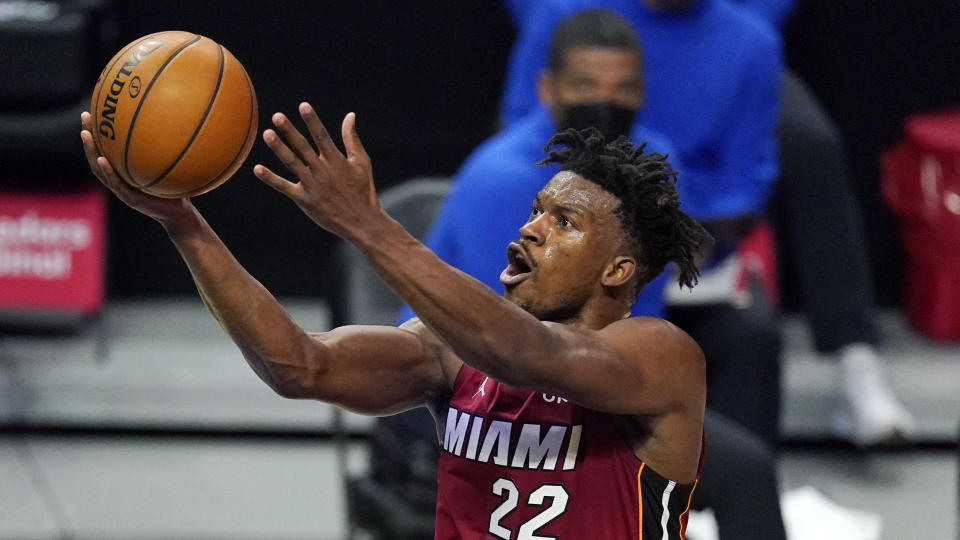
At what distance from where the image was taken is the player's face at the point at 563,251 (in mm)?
2594

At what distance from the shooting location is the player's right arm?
8.09ft

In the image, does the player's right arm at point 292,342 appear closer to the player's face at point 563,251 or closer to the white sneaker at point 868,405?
the player's face at point 563,251

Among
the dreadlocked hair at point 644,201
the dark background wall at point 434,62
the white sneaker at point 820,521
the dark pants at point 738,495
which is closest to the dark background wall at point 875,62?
the dark background wall at point 434,62

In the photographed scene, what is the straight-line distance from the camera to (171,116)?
243cm

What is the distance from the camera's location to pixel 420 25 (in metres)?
6.50

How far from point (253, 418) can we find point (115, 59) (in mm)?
3656

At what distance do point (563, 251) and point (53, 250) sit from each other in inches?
158

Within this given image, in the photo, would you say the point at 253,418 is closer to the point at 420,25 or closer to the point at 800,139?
the point at 420,25

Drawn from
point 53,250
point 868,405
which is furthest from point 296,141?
point 53,250

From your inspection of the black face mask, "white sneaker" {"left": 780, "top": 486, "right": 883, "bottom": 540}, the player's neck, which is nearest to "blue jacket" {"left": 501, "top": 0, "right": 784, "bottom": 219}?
the black face mask

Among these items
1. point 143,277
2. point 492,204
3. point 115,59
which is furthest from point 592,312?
point 143,277

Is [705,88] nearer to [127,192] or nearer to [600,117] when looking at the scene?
[600,117]

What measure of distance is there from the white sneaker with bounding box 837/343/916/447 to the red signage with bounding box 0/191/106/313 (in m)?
3.04

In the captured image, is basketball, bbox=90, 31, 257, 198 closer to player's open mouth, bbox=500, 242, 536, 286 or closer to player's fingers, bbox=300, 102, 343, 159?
player's fingers, bbox=300, 102, 343, 159
